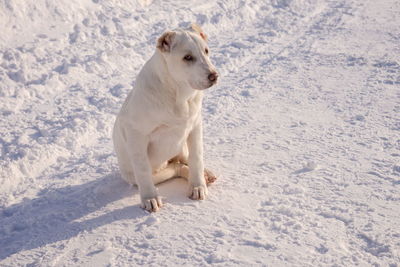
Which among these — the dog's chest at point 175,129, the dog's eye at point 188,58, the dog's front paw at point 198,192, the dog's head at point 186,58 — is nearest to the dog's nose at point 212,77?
the dog's head at point 186,58

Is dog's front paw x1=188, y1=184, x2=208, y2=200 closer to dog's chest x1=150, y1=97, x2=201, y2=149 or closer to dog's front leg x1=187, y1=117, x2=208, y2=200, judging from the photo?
dog's front leg x1=187, y1=117, x2=208, y2=200

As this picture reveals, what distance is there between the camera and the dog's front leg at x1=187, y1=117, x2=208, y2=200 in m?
3.96

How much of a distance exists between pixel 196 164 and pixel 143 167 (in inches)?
20.4

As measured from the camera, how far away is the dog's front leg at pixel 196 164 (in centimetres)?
396

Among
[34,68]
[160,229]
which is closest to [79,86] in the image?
[34,68]

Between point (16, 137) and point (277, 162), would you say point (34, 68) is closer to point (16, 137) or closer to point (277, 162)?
point (16, 137)

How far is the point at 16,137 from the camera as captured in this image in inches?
195

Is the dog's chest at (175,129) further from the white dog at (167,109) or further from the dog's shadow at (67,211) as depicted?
the dog's shadow at (67,211)

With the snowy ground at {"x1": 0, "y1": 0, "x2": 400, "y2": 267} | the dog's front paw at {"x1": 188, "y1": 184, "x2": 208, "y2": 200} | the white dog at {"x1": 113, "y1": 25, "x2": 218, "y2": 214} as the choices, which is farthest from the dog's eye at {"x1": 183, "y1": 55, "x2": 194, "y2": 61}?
the snowy ground at {"x1": 0, "y1": 0, "x2": 400, "y2": 267}

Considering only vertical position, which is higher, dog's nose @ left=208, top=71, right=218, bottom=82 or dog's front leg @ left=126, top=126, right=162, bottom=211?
dog's nose @ left=208, top=71, right=218, bottom=82

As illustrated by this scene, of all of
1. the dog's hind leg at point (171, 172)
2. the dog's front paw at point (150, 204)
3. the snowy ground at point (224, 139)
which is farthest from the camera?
the dog's hind leg at point (171, 172)

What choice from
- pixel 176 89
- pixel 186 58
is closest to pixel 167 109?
pixel 176 89

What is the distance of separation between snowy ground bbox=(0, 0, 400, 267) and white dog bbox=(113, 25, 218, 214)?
1.16 feet

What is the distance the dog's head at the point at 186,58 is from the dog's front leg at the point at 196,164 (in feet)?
1.88
